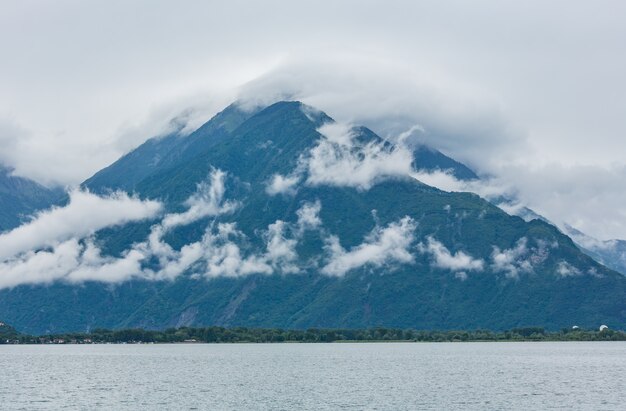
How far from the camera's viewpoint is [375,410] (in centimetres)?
13725

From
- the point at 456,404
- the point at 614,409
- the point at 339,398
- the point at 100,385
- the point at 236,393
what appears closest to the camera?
the point at 614,409

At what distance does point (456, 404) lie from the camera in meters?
144

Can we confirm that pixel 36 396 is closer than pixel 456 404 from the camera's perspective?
No

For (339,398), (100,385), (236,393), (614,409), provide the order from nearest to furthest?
(614,409) → (339,398) → (236,393) → (100,385)

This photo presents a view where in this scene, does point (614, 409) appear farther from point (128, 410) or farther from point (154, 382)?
point (154, 382)

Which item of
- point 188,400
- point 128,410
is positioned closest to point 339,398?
point 188,400

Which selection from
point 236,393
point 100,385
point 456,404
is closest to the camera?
point 456,404

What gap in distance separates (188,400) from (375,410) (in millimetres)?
33624

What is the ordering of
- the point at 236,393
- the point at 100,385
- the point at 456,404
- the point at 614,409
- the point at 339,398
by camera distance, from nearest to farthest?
the point at 614,409 < the point at 456,404 < the point at 339,398 < the point at 236,393 < the point at 100,385

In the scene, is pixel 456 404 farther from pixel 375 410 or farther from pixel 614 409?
pixel 614 409

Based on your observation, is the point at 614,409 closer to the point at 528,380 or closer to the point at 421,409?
the point at 421,409

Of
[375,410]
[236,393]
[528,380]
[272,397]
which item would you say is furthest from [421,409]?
[528,380]

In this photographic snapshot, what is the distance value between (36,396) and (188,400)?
2791 centimetres

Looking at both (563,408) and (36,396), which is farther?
(36,396)
